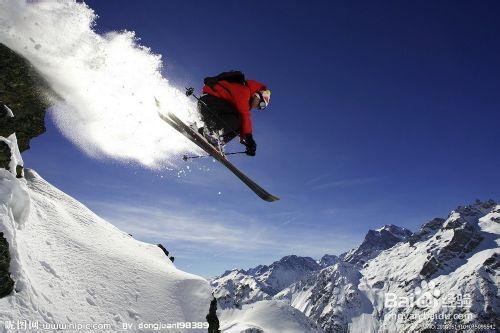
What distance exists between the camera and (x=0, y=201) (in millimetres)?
10211

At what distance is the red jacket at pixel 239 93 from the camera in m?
11.0

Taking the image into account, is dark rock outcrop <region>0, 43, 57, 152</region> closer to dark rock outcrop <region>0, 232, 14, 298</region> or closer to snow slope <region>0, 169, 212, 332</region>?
snow slope <region>0, 169, 212, 332</region>

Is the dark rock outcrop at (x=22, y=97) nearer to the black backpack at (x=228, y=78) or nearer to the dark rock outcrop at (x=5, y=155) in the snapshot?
the dark rock outcrop at (x=5, y=155)

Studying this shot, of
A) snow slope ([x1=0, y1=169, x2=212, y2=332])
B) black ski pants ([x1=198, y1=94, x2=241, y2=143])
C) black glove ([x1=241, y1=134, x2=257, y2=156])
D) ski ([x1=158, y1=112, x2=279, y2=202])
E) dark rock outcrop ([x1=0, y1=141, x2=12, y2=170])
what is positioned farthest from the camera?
dark rock outcrop ([x1=0, y1=141, x2=12, y2=170])

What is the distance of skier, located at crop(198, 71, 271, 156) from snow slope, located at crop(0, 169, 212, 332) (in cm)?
581

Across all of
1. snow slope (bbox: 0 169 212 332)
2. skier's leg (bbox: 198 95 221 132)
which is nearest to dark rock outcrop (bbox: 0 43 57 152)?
snow slope (bbox: 0 169 212 332)

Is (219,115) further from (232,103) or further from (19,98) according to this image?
(19,98)

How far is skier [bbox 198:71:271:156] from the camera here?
1100 cm

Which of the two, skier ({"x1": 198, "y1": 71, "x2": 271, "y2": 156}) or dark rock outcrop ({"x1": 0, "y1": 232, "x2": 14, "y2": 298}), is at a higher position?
skier ({"x1": 198, "y1": 71, "x2": 271, "y2": 156})

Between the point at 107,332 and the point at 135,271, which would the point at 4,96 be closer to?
the point at 135,271

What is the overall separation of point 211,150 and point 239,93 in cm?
248

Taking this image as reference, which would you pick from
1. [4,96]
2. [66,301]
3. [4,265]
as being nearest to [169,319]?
[66,301]

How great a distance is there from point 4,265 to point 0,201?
2088mm

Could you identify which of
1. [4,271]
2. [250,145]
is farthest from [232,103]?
[4,271]
